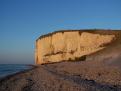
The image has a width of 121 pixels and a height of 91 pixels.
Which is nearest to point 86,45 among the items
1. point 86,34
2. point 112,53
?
point 86,34

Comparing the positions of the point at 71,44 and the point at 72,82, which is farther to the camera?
the point at 71,44

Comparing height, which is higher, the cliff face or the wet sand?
the cliff face

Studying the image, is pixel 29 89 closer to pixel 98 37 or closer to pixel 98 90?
pixel 98 90

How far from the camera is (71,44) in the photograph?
159 feet

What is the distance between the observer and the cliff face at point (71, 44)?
41781 mm

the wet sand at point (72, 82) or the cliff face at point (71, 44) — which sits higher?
the cliff face at point (71, 44)

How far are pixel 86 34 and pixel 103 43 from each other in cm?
475

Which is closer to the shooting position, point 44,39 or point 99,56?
point 99,56

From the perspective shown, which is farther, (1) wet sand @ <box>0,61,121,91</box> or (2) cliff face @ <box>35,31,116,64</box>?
(2) cliff face @ <box>35,31,116,64</box>

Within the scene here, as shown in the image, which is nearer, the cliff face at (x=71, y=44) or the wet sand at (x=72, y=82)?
the wet sand at (x=72, y=82)

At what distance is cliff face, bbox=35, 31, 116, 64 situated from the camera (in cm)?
4178

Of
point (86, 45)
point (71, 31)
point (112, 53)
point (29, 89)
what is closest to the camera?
point (29, 89)

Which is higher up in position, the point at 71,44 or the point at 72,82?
the point at 71,44

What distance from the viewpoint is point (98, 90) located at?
11.1 metres
